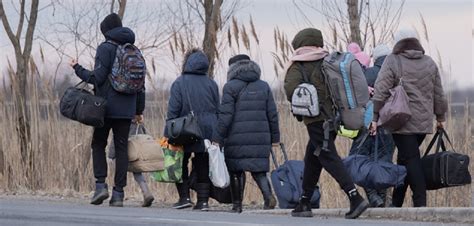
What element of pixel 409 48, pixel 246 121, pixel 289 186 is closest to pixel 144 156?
pixel 246 121

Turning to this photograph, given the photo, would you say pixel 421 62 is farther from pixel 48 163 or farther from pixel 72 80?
pixel 72 80

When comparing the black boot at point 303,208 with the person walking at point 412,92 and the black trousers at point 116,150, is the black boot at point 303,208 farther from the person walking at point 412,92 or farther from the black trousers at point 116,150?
the black trousers at point 116,150

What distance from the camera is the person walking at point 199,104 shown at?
1255cm

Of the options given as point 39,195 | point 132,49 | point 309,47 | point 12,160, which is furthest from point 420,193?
point 12,160

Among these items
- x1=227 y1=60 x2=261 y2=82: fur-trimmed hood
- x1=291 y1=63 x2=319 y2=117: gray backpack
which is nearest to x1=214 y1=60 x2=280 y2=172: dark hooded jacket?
x1=227 y1=60 x2=261 y2=82: fur-trimmed hood

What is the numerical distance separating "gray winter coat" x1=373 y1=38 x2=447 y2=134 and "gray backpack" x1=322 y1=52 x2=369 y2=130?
811mm

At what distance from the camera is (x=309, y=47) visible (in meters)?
11.1

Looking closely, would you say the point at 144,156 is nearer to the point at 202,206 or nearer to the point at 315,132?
the point at 202,206

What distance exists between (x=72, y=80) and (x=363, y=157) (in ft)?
18.9

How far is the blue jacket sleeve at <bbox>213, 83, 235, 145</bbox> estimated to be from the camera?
1220 cm

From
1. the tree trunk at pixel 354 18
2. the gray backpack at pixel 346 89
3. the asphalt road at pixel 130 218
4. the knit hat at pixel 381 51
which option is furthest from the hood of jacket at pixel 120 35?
the tree trunk at pixel 354 18

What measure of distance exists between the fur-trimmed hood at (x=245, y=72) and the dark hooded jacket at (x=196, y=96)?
0.33 m

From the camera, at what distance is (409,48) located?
11781 millimetres

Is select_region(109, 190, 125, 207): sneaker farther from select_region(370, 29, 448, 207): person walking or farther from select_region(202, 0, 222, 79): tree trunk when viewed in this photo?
select_region(202, 0, 222, 79): tree trunk
